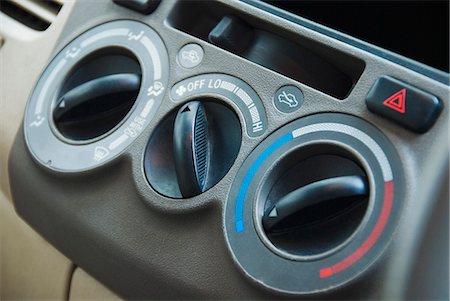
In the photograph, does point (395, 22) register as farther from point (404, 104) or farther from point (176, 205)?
point (176, 205)

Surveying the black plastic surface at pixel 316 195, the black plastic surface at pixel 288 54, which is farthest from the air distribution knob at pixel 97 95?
the black plastic surface at pixel 316 195

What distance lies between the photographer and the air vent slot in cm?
87

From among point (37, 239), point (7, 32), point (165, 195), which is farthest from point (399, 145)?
point (7, 32)

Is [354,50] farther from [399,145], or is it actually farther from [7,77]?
[7,77]

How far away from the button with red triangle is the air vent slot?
0.42 m

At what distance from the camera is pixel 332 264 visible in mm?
582

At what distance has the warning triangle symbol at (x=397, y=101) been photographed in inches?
24.4

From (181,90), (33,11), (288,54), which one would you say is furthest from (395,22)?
(33,11)

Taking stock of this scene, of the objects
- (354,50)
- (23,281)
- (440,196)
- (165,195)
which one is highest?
(354,50)

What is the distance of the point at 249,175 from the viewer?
2.11 feet

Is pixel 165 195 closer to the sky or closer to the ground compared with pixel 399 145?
closer to the ground

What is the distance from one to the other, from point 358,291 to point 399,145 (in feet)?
0.44

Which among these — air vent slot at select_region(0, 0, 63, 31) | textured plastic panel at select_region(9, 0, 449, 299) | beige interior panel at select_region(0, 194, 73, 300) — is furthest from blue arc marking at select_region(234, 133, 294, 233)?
air vent slot at select_region(0, 0, 63, 31)

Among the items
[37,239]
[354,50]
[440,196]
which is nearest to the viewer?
[440,196]
